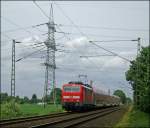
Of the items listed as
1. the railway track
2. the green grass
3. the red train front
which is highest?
the red train front

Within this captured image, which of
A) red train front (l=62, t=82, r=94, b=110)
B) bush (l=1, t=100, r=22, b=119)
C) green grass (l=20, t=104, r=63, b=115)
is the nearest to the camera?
bush (l=1, t=100, r=22, b=119)

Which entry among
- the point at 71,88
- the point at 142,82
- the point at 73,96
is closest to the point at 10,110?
the point at 73,96

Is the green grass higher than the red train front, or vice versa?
the red train front

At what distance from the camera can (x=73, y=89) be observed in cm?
5059

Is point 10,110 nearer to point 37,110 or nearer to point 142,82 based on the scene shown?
point 37,110

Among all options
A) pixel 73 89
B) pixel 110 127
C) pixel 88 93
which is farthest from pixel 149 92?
pixel 88 93

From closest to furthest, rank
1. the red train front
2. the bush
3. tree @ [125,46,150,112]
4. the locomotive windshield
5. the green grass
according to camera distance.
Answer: tree @ [125,46,150,112] → the bush → the green grass → the red train front → the locomotive windshield

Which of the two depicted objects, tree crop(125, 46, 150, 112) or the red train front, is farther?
the red train front

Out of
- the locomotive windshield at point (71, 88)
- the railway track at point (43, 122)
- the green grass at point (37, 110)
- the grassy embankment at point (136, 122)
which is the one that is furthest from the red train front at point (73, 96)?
the grassy embankment at point (136, 122)

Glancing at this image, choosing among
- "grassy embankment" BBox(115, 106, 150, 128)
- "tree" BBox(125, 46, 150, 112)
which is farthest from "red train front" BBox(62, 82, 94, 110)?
"grassy embankment" BBox(115, 106, 150, 128)

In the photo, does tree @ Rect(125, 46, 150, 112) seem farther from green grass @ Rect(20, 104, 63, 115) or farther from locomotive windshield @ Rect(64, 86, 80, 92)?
green grass @ Rect(20, 104, 63, 115)

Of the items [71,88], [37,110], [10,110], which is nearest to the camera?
[10,110]

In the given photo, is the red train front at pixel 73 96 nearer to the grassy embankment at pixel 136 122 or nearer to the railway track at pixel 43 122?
the railway track at pixel 43 122

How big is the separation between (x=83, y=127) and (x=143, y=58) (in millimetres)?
27664
